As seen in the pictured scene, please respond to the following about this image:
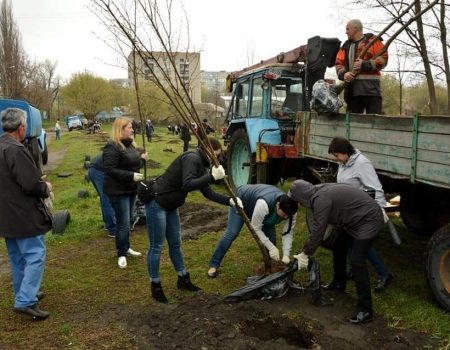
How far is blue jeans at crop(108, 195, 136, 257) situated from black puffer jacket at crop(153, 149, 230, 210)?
1.20 m

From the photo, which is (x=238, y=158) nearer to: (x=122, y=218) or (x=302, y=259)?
(x=122, y=218)

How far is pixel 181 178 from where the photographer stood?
4180 millimetres

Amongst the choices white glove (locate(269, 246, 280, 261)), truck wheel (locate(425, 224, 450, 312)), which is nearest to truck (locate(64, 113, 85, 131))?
white glove (locate(269, 246, 280, 261))

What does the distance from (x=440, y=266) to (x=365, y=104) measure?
7.78 ft

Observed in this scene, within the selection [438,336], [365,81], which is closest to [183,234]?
[365,81]

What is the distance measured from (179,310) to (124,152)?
6.56 ft

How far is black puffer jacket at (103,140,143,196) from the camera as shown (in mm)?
5109

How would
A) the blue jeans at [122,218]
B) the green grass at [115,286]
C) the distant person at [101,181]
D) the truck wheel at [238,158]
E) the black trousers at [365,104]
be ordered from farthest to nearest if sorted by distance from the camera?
1. the truck wheel at [238,158]
2. the distant person at [101,181]
3. the black trousers at [365,104]
4. the blue jeans at [122,218]
5. the green grass at [115,286]

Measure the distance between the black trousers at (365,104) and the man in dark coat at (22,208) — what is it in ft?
12.2

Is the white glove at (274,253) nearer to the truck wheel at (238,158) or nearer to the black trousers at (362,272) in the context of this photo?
the black trousers at (362,272)

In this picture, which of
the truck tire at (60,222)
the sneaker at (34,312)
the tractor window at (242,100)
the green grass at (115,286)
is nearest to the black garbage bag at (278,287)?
the green grass at (115,286)

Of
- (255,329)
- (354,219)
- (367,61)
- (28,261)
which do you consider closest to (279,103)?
(367,61)

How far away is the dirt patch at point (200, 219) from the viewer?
7.04m

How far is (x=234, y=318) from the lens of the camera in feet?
12.8
